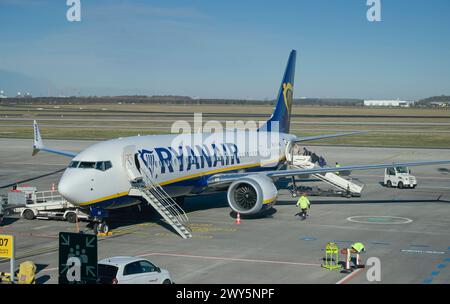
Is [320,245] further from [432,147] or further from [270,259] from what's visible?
[432,147]

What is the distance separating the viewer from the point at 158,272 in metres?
22.1

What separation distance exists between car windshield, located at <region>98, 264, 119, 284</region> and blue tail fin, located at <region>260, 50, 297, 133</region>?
30.7 m

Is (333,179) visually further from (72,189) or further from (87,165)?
(72,189)

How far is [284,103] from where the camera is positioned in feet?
170

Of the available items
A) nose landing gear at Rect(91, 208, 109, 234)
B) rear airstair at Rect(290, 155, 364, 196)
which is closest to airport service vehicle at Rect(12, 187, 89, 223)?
nose landing gear at Rect(91, 208, 109, 234)

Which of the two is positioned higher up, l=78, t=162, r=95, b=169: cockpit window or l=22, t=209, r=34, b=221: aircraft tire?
l=78, t=162, r=95, b=169: cockpit window

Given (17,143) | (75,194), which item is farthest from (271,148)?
(17,143)

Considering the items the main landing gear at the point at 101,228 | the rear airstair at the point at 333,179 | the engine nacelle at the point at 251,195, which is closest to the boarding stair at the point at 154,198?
the main landing gear at the point at 101,228

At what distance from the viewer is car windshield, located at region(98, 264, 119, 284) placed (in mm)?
21013

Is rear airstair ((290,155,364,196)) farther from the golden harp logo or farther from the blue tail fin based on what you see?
the golden harp logo

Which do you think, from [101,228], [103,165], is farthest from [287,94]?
[101,228]

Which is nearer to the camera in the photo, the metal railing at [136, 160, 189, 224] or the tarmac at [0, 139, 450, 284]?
the tarmac at [0, 139, 450, 284]

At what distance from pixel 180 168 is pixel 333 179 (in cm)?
1621
